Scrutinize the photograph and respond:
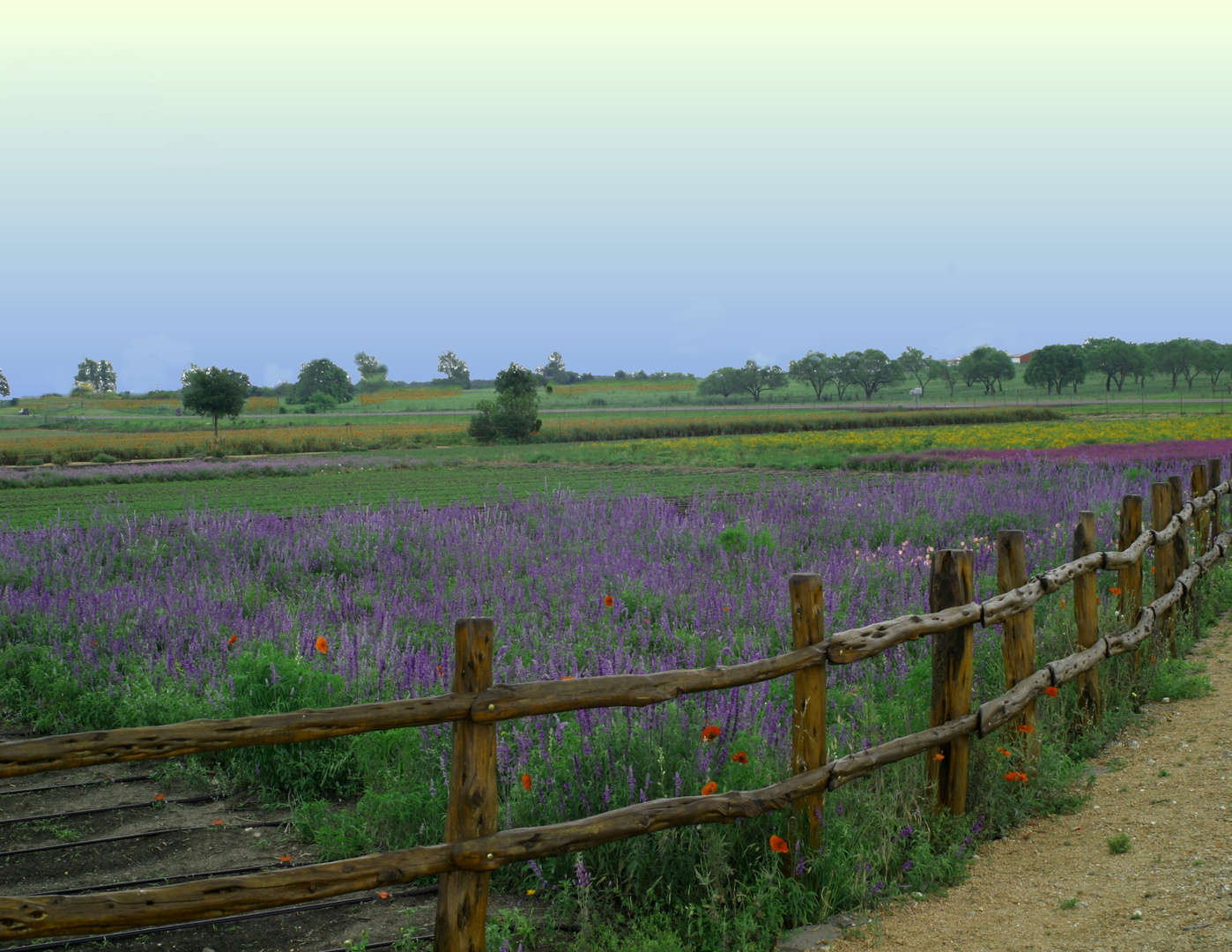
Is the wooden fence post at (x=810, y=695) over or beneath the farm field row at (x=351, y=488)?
over

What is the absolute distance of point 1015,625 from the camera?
18.9ft

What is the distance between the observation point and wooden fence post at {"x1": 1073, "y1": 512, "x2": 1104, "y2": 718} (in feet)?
21.7

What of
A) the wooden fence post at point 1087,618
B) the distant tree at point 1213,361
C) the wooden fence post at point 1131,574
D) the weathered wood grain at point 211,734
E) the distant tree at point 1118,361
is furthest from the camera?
the distant tree at point 1118,361

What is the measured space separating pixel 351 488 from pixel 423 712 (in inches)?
941

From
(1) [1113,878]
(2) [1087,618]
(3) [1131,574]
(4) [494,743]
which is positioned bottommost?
(1) [1113,878]

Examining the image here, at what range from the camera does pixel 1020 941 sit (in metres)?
3.99

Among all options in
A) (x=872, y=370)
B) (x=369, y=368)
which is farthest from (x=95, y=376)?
(x=872, y=370)

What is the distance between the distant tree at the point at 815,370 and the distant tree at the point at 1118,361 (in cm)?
3691

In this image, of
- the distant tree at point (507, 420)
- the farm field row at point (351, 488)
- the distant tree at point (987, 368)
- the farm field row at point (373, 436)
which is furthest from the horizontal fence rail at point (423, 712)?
the distant tree at point (987, 368)

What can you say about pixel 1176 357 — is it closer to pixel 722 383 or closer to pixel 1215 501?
pixel 722 383

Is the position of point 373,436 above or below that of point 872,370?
below

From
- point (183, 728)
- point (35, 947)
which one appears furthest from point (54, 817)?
point (183, 728)

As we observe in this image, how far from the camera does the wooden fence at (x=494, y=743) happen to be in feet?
9.96

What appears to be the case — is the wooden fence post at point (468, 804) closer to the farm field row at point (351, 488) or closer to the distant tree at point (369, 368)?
the farm field row at point (351, 488)
